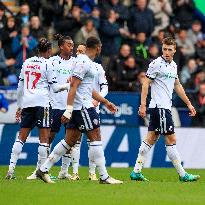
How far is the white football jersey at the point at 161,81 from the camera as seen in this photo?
15.8 metres

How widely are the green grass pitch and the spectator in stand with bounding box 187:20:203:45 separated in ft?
42.7

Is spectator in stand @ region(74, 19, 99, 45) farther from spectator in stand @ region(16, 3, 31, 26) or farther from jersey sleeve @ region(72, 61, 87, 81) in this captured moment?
jersey sleeve @ region(72, 61, 87, 81)

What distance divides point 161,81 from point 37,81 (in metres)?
2.13

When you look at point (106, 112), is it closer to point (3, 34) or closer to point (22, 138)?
point (3, 34)

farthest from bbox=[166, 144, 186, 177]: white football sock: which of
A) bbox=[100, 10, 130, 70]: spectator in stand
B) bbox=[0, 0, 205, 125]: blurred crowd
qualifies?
bbox=[100, 10, 130, 70]: spectator in stand

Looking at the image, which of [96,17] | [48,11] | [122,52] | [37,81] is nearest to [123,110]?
[122,52]

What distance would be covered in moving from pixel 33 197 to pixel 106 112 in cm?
1072

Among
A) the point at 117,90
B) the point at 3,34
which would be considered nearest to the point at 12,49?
the point at 3,34

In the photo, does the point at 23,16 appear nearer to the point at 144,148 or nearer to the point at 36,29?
the point at 36,29

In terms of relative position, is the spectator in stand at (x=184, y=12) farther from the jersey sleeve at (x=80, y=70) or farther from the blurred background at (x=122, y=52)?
the jersey sleeve at (x=80, y=70)

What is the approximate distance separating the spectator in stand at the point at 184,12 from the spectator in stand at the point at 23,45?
5606 mm

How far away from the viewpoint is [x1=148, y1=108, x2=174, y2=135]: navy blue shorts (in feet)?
51.7

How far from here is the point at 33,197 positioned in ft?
40.3

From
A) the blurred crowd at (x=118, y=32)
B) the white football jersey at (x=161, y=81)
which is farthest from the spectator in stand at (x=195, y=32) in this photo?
the white football jersey at (x=161, y=81)
